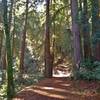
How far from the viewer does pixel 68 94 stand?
12.0m

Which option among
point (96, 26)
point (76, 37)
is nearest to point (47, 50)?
point (76, 37)

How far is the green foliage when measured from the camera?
14.3 meters

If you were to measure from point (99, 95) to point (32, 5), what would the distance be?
1406cm

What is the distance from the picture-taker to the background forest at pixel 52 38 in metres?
14.0

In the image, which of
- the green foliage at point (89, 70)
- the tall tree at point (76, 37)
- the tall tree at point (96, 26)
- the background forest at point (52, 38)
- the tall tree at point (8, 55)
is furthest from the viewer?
the tall tree at point (76, 37)

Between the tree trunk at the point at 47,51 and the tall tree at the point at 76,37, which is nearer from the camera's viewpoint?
the tall tree at the point at 76,37

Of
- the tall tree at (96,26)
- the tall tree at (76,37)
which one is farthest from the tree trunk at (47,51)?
the tall tree at (76,37)

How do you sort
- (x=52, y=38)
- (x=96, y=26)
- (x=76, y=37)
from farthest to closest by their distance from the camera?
(x=52, y=38) < (x=76, y=37) < (x=96, y=26)

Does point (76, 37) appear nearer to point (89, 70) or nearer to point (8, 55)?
point (89, 70)

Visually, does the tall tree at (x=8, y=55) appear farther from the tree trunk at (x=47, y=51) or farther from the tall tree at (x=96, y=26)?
the tree trunk at (x=47, y=51)

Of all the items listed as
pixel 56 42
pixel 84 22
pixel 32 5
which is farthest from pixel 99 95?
pixel 56 42

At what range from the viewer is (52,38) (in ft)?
98.6

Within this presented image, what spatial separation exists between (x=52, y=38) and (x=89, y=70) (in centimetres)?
1458

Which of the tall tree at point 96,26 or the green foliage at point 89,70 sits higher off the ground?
the tall tree at point 96,26
